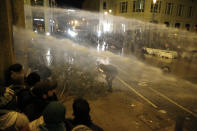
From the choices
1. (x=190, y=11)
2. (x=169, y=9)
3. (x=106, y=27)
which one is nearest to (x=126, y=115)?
(x=169, y=9)

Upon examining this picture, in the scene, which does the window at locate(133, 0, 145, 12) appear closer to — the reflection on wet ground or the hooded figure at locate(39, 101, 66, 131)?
the reflection on wet ground

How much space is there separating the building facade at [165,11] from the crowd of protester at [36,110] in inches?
1126

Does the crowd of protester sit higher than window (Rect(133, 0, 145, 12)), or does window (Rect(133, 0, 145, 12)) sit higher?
window (Rect(133, 0, 145, 12))

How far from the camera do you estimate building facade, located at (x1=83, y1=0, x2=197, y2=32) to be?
28750 millimetres

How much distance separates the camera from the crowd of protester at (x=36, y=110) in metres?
1.78

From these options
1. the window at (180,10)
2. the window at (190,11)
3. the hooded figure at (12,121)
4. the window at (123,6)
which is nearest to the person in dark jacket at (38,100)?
the hooded figure at (12,121)

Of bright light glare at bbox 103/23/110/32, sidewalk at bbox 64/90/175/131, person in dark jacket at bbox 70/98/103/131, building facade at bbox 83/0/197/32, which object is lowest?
sidewalk at bbox 64/90/175/131

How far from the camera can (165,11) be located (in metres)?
29.7

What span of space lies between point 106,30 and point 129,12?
11936mm

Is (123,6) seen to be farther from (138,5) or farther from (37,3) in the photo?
(37,3)

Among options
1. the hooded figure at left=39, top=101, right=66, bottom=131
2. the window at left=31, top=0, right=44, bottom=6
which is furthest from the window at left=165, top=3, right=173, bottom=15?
the hooded figure at left=39, top=101, right=66, bottom=131

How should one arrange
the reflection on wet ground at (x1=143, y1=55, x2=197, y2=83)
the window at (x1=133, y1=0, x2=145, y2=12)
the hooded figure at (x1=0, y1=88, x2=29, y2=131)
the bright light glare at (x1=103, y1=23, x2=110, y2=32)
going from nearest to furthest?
the hooded figure at (x1=0, y1=88, x2=29, y2=131) < the reflection on wet ground at (x1=143, y1=55, x2=197, y2=83) < the window at (x1=133, y1=0, x2=145, y2=12) < the bright light glare at (x1=103, y1=23, x2=110, y2=32)

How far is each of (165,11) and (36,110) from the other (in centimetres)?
3257

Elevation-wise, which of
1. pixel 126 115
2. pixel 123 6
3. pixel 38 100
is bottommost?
pixel 126 115
